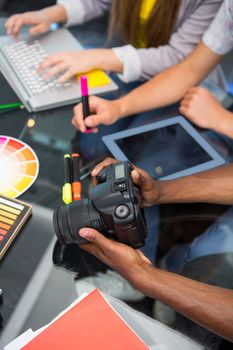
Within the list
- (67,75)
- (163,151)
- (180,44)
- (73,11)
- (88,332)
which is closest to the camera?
(88,332)

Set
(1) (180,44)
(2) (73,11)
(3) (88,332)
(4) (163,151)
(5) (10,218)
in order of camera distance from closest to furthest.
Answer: (3) (88,332) → (5) (10,218) → (4) (163,151) → (1) (180,44) → (2) (73,11)

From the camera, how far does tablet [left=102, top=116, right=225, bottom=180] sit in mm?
990

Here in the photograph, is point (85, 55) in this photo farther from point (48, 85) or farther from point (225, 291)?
point (225, 291)

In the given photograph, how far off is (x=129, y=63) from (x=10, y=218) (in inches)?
25.0

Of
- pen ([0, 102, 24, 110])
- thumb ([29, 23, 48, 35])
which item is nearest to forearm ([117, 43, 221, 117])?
pen ([0, 102, 24, 110])

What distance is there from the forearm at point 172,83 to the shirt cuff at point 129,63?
7 centimetres

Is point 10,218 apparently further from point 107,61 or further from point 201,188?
point 107,61

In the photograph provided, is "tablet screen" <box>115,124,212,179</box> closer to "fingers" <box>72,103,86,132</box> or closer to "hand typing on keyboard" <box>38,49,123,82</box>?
"fingers" <box>72,103,86,132</box>

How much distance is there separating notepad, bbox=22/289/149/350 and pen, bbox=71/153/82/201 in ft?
0.80

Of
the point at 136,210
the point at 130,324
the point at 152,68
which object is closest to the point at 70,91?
the point at 152,68

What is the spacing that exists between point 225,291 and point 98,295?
228 millimetres

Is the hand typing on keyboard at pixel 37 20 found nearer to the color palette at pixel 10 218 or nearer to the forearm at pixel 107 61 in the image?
the forearm at pixel 107 61

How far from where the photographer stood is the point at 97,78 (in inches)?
46.5

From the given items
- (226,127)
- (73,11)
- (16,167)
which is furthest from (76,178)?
(73,11)
